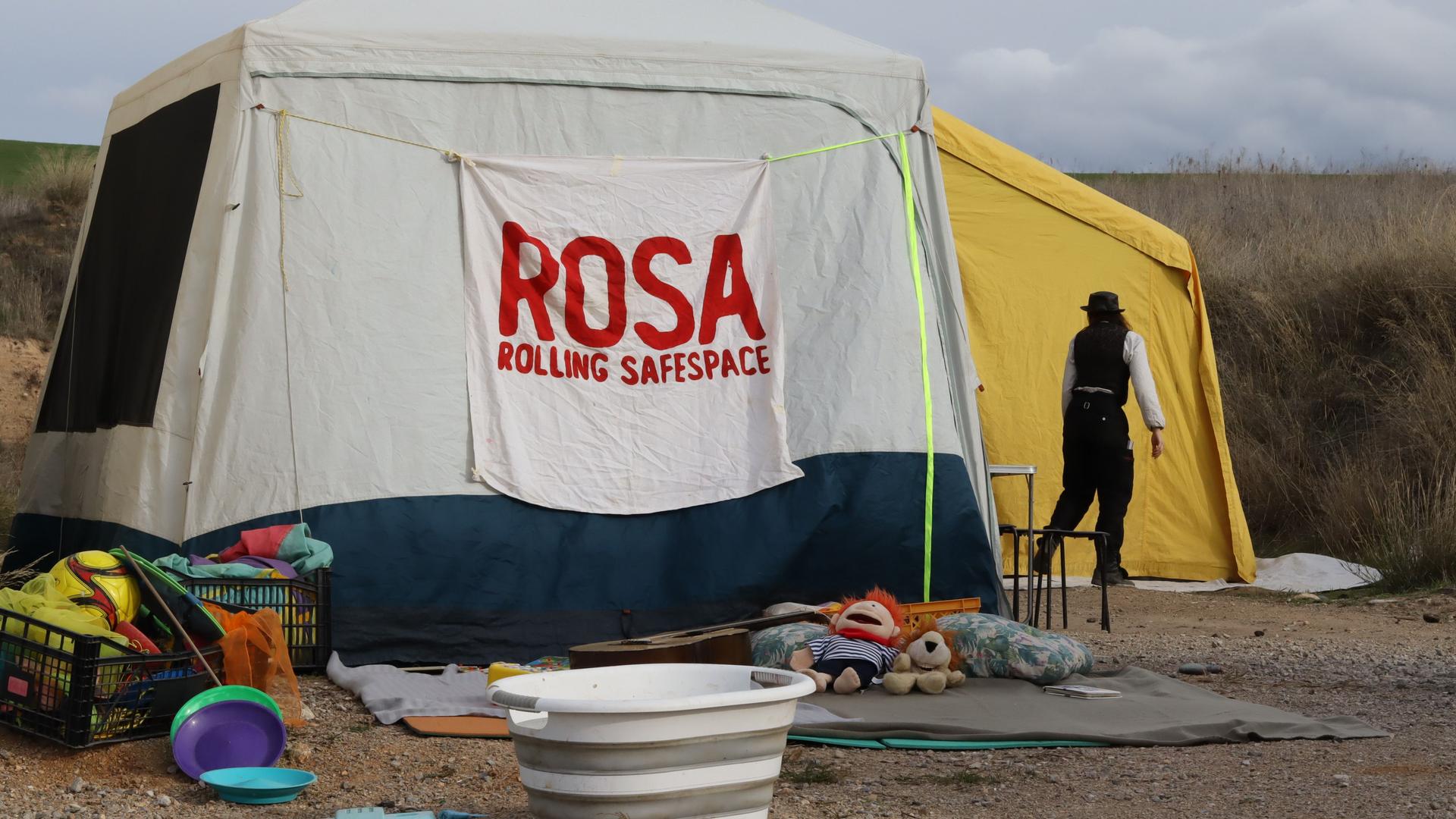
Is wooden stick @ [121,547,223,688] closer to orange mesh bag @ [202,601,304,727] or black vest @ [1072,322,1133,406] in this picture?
orange mesh bag @ [202,601,304,727]

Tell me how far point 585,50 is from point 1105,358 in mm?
2806

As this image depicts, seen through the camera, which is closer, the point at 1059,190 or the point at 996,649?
the point at 996,649

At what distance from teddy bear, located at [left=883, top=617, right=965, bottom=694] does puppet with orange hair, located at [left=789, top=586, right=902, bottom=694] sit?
0.06 metres

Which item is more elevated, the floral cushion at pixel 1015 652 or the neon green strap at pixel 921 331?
the neon green strap at pixel 921 331

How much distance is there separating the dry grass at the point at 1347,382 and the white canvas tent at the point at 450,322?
3325 mm

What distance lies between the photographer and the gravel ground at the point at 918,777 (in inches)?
114

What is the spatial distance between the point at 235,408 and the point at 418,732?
1378 mm

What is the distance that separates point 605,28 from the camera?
485cm

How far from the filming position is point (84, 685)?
3152 mm

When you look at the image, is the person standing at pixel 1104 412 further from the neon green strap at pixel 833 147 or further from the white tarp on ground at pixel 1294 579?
the neon green strap at pixel 833 147

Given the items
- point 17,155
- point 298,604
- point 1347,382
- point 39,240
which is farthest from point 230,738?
point 17,155

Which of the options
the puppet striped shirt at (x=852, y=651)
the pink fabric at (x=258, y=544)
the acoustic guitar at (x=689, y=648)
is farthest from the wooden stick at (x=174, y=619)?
the puppet striped shirt at (x=852, y=651)

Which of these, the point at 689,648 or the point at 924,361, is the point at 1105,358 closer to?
the point at 924,361

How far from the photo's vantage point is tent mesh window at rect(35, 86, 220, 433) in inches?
182
